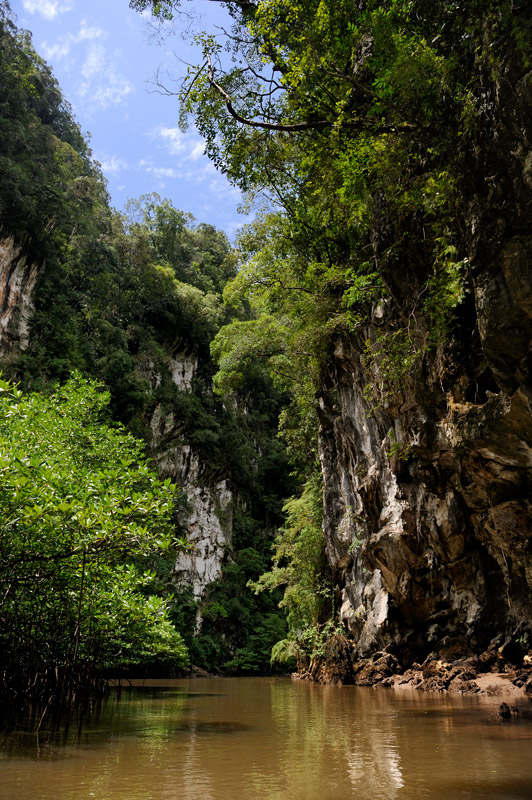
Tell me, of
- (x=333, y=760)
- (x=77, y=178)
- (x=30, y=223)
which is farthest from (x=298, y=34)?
(x=77, y=178)

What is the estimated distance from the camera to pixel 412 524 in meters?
12.5

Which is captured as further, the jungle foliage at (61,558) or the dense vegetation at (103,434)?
the dense vegetation at (103,434)

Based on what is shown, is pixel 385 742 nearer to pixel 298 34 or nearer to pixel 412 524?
pixel 412 524

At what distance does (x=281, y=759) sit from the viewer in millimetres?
4195

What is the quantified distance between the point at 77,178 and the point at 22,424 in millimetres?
23065

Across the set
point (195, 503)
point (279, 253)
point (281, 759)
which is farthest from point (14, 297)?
point (281, 759)

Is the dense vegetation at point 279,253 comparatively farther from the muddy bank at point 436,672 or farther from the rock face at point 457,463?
the muddy bank at point 436,672

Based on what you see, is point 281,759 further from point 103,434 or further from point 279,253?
point 279,253

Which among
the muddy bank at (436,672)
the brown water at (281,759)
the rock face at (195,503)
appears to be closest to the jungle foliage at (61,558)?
the brown water at (281,759)

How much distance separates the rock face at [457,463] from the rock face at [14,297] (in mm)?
13834

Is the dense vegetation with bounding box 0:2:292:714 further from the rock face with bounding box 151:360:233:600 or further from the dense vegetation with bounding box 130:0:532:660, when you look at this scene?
the dense vegetation with bounding box 130:0:532:660

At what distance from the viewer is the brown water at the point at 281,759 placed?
3193 millimetres

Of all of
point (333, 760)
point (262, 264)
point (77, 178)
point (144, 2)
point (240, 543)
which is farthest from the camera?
point (240, 543)

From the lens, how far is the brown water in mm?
3193
